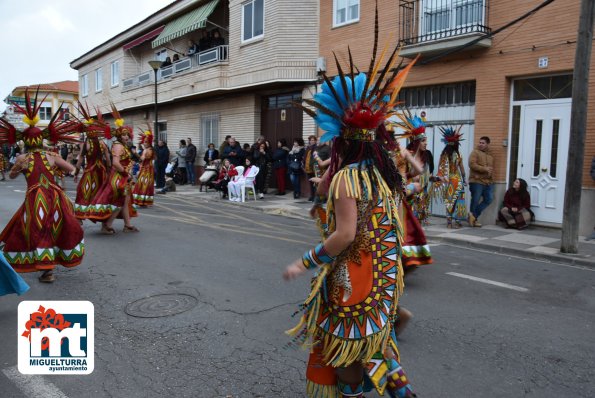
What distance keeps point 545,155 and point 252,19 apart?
37.9ft

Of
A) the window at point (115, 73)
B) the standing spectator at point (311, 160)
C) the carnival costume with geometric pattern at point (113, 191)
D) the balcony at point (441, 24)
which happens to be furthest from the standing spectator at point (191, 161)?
the carnival costume with geometric pattern at point (113, 191)

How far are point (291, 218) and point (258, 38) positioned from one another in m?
8.01

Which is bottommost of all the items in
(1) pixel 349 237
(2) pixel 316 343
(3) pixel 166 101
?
(2) pixel 316 343

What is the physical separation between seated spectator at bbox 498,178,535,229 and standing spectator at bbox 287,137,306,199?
640 cm

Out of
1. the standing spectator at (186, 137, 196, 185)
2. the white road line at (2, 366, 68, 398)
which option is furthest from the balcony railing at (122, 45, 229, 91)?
the white road line at (2, 366, 68, 398)

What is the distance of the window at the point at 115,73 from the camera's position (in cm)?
3121

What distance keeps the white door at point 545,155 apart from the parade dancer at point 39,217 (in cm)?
894

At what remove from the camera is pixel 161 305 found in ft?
17.9

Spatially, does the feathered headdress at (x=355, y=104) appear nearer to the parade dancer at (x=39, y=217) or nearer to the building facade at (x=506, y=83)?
the parade dancer at (x=39, y=217)

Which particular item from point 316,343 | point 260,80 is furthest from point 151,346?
point 260,80

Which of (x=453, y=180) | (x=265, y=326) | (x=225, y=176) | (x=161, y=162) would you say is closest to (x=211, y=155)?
(x=161, y=162)

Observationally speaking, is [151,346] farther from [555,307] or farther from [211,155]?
[211,155]

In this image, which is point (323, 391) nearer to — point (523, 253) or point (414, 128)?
point (414, 128)

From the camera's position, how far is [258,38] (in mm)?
18078
